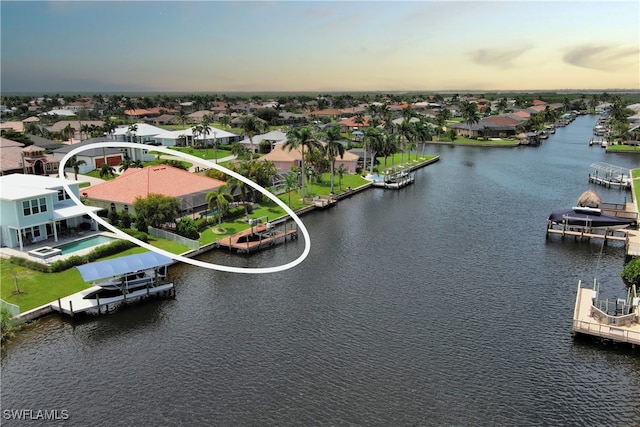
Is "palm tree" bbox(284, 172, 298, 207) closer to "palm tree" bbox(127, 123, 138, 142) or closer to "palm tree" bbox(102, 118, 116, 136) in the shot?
"palm tree" bbox(127, 123, 138, 142)

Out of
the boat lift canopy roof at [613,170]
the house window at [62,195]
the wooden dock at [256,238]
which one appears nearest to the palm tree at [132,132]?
the house window at [62,195]

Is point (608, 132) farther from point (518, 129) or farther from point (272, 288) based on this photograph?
point (272, 288)

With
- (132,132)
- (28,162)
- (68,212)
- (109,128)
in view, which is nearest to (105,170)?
(28,162)

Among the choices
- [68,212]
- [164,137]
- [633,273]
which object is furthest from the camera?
[164,137]

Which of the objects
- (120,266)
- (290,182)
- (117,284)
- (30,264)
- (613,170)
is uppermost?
(290,182)

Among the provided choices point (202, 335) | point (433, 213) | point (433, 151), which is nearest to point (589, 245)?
point (433, 213)

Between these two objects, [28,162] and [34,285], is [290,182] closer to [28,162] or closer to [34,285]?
[34,285]

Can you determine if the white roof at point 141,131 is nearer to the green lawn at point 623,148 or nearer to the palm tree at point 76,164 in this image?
the palm tree at point 76,164

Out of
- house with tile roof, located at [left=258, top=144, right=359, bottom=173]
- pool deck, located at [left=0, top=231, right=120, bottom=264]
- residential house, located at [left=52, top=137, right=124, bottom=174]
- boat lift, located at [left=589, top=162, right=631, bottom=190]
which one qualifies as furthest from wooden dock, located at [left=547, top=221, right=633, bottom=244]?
residential house, located at [left=52, top=137, right=124, bottom=174]
